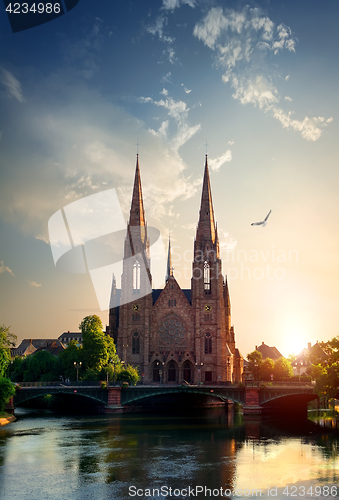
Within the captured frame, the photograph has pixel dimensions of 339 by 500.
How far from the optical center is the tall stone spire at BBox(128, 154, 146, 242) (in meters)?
91.0

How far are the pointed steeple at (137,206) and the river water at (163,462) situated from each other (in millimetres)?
46903

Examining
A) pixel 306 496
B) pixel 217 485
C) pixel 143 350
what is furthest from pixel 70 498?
pixel 143 350

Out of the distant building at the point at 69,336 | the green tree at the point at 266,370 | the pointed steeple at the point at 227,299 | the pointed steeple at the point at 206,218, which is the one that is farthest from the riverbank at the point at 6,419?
the distant building at the point at 69,336

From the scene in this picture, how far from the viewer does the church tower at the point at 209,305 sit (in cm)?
8244

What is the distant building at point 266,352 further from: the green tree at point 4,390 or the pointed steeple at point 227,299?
the green tree at point 4,390

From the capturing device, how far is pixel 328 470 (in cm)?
2991

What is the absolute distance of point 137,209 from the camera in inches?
3632

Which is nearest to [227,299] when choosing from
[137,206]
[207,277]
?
[207,277]

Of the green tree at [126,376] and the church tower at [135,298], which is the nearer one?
the green tree at [126,376]

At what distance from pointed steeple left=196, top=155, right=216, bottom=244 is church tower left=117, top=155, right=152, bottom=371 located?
36.3 feet

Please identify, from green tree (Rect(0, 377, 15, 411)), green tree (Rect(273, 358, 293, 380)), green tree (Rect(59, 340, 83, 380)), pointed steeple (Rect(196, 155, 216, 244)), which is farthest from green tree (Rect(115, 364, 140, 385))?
green tree (Rect(273, 358, 293, 380))

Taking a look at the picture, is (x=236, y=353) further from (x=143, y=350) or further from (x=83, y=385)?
(x=83, y=385)

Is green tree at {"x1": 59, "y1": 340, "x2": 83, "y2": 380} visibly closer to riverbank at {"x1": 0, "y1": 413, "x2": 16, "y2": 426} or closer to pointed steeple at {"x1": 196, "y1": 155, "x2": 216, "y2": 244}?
riverbank at {"x1": 0, "y1": 413, "x2": 16, "y2": 426}

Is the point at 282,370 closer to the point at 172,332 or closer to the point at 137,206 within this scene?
the point at 172,332
